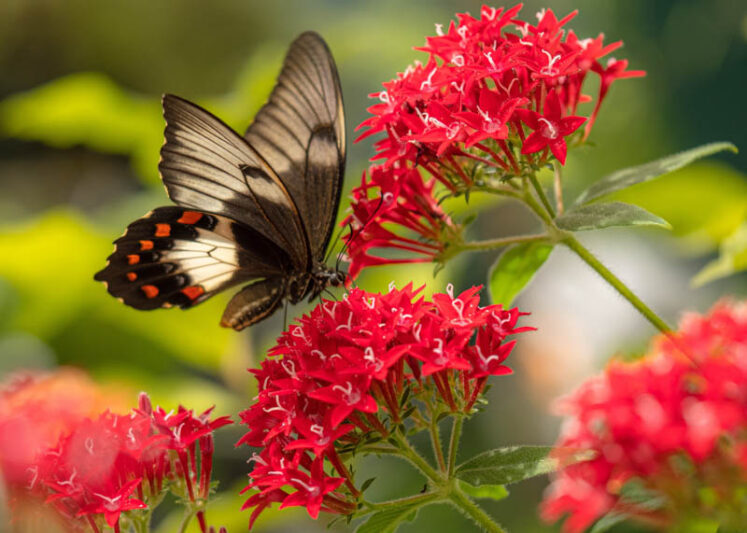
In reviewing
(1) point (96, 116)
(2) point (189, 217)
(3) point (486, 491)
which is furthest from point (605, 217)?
(1) point (96, 116)

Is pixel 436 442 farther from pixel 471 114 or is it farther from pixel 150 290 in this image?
pixel 150 290

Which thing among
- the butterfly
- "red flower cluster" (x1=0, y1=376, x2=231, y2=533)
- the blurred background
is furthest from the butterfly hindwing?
the blurred background

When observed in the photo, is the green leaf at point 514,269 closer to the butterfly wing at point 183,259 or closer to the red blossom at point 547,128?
the red blossom at point 547,128

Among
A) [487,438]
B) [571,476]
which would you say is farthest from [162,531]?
[487,438]

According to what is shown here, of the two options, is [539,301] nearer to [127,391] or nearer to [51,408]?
[127,391]

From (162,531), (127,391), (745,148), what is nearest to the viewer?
(162,531)

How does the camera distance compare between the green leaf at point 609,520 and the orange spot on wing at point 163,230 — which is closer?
the green leaf at point 609,520

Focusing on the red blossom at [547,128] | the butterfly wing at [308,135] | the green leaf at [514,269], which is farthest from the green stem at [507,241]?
the butterfly wing at [308,135]
